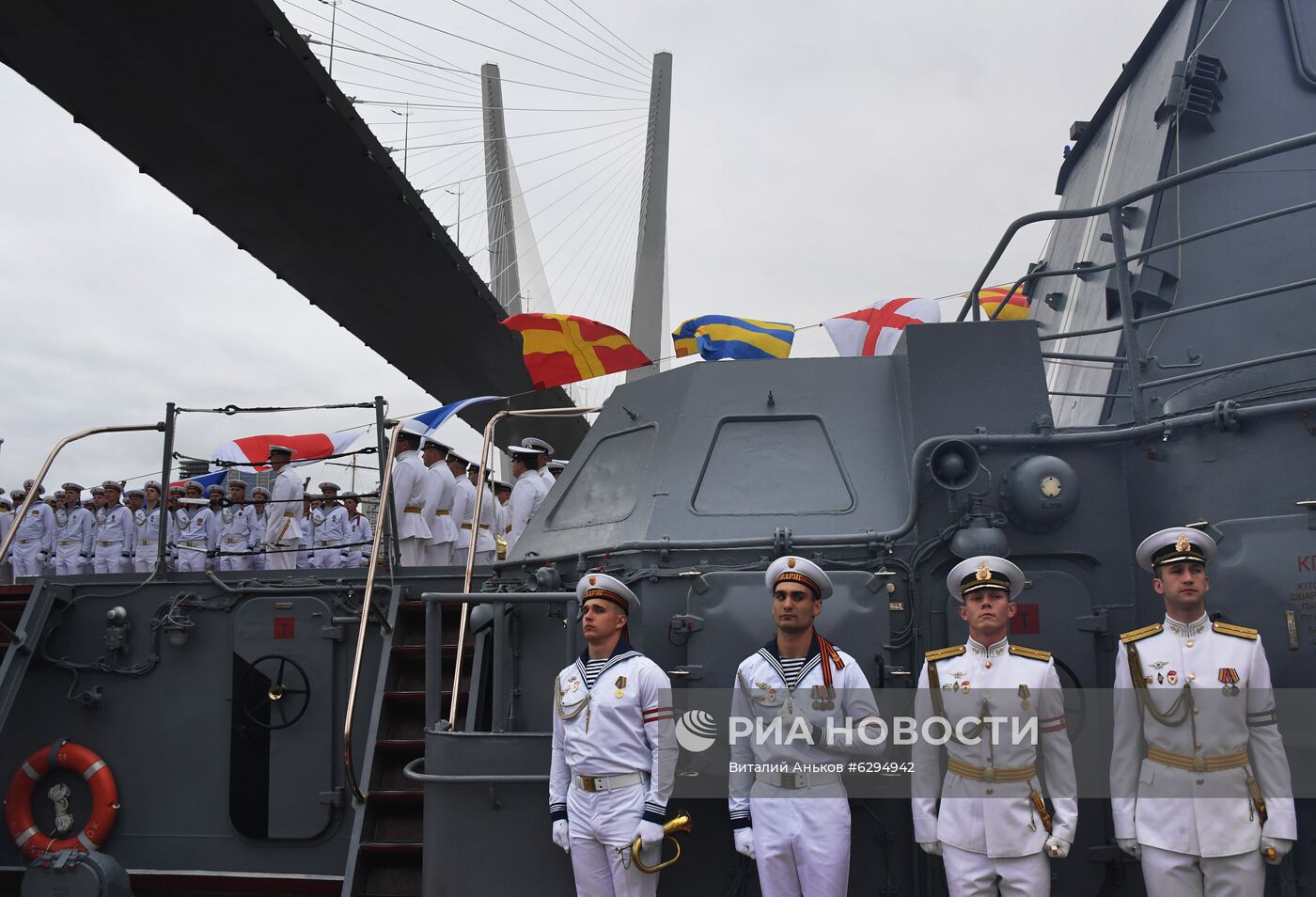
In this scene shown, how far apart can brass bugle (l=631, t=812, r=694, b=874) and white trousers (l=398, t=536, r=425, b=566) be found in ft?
15.9

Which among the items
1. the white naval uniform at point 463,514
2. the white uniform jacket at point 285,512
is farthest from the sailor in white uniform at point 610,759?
the white naval uniform at point 463,514

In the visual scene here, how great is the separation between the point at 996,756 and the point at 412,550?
5580mm

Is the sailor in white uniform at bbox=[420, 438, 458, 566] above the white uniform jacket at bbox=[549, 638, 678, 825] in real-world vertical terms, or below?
above

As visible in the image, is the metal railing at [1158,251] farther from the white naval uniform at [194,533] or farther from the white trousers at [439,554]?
the white naval uniform at [194,533]

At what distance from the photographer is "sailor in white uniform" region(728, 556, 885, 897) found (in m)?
3.72

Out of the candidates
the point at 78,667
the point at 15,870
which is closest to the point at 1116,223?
the point at 78,667

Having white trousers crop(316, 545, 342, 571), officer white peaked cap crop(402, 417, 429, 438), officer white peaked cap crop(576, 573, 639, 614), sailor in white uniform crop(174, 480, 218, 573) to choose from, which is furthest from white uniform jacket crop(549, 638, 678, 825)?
sailor in white uniform crop(174, 480, 218, 573)

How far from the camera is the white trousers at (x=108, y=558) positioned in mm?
11211

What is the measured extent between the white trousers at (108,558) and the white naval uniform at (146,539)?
466mm

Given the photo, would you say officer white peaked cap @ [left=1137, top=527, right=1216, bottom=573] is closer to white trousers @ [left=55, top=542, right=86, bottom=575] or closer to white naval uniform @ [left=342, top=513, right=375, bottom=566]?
white naval uniform @ [left=342, top=513, right=375, bottom=566]

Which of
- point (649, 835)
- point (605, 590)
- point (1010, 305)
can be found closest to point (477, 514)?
point (605, 590)

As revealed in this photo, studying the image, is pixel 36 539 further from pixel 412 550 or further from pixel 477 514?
pixel 477 514

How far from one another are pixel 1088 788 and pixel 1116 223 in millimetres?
2176

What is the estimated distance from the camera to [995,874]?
143 inches
